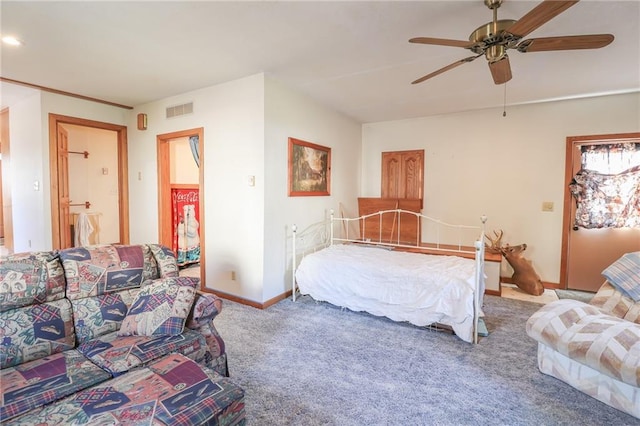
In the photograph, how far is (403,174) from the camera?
5.26 m

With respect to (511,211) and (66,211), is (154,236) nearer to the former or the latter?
(66,211)

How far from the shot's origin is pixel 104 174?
A: 5.83 metres

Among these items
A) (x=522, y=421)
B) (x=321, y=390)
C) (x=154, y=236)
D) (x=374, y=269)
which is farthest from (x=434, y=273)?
(x=154, y=236)

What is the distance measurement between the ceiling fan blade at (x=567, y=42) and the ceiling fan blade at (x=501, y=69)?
0.42ft

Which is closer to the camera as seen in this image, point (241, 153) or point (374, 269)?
point (374, 269)

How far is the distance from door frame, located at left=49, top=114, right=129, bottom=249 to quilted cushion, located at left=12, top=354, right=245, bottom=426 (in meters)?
3.65

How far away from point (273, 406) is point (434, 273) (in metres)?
1.82

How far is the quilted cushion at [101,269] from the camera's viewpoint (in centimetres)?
186

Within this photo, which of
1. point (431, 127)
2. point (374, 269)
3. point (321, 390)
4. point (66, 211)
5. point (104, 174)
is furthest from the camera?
point (104, 174)

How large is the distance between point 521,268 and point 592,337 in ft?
7.81

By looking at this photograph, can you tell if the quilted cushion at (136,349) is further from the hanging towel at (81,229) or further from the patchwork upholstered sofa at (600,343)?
the hanging towel at (81,229)

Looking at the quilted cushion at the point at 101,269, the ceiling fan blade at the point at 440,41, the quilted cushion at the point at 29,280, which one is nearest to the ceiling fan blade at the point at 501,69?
the ceiling fan blade at the point at 440,41

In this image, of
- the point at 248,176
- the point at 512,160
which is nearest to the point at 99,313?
the point at 248,176

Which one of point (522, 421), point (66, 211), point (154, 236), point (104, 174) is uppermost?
point (104, 174)
